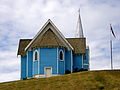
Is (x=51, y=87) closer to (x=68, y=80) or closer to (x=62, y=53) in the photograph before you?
(x=68, y=80)

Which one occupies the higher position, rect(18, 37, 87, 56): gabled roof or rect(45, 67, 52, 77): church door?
rect(18, 37, 87, 56): gabled roof

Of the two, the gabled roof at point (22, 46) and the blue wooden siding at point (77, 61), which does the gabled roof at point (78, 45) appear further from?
the gabled roof at point (22, 46)

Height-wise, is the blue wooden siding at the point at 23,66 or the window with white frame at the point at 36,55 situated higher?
the window with white frame at the point at 36,55

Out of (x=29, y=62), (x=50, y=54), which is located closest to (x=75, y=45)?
(x=50, y=54)

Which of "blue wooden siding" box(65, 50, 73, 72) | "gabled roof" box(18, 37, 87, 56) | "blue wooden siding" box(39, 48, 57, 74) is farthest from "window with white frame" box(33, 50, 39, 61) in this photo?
"blue wooden siding" box(65, 50, 73, 72)

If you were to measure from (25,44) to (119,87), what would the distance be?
92.8ft

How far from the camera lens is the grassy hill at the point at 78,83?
3984 centimetres

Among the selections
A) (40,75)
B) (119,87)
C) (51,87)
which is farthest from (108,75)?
(40,75)

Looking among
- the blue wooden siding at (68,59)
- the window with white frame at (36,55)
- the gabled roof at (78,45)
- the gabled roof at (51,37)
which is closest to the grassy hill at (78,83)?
the window with white frame at (36,55)

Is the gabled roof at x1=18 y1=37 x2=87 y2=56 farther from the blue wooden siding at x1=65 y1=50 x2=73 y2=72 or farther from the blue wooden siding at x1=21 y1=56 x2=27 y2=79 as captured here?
the blue wooden siding at x1=65 y1=50 x2=73 y2=72

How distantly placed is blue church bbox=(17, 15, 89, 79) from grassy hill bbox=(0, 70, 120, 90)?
38.8ft

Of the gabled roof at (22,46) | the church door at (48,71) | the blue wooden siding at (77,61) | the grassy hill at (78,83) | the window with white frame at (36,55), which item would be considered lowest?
the grassy hill at (78,83)

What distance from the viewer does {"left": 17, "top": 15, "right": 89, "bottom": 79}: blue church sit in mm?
56531

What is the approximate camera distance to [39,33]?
59.8 metres
